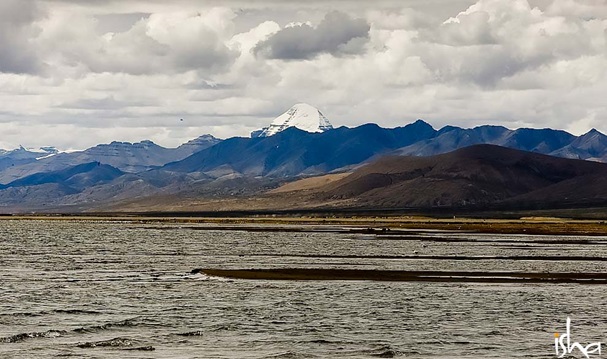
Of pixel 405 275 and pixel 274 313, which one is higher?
pixel 405 275

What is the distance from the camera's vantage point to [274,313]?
54594mm

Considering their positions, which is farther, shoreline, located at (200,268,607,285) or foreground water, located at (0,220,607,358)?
shoreline, located at (200,268,607,285)

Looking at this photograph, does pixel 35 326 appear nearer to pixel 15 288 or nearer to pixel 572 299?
pixel 15 288

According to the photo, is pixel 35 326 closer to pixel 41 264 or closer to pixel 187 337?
pixel 187 337

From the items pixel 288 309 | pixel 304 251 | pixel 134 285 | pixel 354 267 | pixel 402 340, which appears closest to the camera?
pixel 402 340

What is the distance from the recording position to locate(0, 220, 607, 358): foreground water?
4372 cm

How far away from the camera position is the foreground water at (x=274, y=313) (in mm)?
43719

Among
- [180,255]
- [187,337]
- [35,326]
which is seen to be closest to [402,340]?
[187,337]

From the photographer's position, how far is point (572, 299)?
62438mm

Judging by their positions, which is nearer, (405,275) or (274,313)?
(274,313)

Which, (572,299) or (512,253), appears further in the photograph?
(512,253)

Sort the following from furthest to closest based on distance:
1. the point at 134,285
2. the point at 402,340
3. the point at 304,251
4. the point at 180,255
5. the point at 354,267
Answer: the point at 304,251 → the point at 180,255 → the point at 354,267 → the point at 134,285 → the point at 402,340

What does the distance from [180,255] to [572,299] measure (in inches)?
2120

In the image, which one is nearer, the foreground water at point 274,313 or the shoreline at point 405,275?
the foreground water at point 274,313
